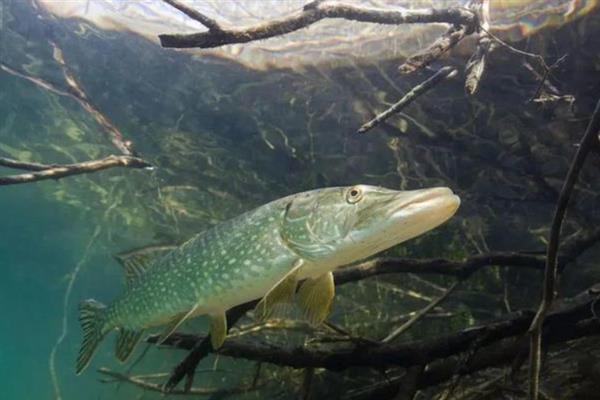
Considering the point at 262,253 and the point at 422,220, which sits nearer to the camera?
the point at 422,220

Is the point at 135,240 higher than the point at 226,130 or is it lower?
lower

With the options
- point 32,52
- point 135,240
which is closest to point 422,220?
point 32,52

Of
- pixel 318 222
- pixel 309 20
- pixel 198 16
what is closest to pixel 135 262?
pixel 318 222

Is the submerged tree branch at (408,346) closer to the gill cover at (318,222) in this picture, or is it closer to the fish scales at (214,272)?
the fish scales at (214,272)

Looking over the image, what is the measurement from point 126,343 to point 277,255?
195cm

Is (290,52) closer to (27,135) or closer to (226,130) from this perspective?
(226,130)

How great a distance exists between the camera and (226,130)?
1127cm

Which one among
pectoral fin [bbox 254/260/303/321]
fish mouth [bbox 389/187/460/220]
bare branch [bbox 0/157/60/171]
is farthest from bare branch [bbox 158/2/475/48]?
bare branch [bbox 0/157/60/171]

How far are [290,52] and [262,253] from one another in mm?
5840

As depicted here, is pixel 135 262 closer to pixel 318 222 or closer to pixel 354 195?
pixel 318 222

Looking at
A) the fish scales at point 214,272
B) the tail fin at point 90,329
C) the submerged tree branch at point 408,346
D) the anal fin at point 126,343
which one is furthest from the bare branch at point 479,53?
the tail fin at point 90,329

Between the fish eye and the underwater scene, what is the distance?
22mm

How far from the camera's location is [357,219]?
3086mm

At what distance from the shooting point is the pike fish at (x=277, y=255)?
116 inches
